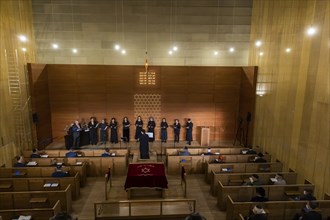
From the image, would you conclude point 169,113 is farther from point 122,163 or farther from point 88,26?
point 88,26

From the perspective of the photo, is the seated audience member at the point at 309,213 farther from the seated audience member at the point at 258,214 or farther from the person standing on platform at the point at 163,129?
the person standing on platform at the point at 163,129

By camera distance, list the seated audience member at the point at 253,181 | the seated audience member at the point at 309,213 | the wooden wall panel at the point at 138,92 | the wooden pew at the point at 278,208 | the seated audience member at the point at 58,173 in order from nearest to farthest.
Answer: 1. the seated audience member at the point at 309,213
2. the wooden pew at the point at 278,208
3. the seated audience member at the point at 253,181
4. the seated audience member at the point at 58,173
5. the wooden wall panel at the point at 138,92

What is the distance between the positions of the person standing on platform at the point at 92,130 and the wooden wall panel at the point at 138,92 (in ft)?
2.63

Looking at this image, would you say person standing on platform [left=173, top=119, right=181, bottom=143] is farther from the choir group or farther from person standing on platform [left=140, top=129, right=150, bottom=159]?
person standing on platform [left=140, top=129, right=150, bottom=159]

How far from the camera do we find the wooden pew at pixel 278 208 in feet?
23.0

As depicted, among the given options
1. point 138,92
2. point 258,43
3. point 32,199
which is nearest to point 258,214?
point 32,199

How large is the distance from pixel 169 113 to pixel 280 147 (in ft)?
21.9

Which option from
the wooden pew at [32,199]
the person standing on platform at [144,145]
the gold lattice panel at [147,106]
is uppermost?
the gold lattice panel at [147,106]

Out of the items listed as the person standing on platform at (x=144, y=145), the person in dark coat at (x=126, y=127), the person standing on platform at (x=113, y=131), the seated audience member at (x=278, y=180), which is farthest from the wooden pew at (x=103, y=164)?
the seated audience member at (x=278, y=180)

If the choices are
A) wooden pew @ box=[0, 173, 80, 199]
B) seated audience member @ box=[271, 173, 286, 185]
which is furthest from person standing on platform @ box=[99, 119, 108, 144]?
seated audience member @ box=[271, 173, 286, 185]

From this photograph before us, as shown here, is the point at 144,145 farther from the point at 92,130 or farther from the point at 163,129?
the point at 92,130

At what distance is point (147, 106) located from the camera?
1526cm

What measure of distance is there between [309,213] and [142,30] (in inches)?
469

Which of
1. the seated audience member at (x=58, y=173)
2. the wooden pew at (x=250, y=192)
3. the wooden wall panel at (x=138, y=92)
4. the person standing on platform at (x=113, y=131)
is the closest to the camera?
the wooden pew at (x=250, y=192)
